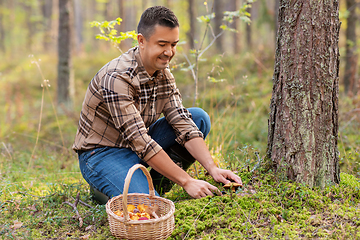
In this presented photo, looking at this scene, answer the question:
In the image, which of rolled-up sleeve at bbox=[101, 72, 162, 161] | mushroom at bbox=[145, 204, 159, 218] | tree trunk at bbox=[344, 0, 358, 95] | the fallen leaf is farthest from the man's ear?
tree trunk at bbox=[344, 0, 358, 95]

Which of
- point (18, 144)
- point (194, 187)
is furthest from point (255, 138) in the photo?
point (18, 144)

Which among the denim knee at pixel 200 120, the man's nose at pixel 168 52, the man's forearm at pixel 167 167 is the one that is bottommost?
the man's forearm at pixel 167 167

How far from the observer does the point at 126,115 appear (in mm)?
2217

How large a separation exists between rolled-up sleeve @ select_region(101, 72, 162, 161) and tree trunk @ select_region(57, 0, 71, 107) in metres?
5.14

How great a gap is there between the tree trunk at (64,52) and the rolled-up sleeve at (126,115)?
5.14 m

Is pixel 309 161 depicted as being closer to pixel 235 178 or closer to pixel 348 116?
pixel 235 178

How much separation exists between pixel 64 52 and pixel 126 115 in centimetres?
548

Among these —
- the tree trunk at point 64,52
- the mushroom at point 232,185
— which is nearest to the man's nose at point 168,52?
the mushroom at point 232,185

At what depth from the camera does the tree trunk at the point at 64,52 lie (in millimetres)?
6754

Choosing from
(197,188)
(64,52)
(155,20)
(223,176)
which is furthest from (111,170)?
(64,52)

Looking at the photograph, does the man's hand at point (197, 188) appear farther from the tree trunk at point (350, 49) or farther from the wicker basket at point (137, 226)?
the tree trunk at point (350, 49)

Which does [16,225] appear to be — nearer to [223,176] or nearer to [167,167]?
[167,167]

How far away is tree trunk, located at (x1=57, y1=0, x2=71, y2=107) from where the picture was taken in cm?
675

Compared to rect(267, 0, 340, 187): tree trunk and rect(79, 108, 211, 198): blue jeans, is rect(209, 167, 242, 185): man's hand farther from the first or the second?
rect(79, 108, 211, 198): blue jeans
